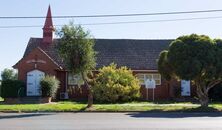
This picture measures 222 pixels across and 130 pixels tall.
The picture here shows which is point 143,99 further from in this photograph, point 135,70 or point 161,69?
point 161,69

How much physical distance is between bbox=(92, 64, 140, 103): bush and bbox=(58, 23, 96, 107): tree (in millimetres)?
7371

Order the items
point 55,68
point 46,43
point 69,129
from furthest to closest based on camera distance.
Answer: point 46,43
point 55,68
point 69,129

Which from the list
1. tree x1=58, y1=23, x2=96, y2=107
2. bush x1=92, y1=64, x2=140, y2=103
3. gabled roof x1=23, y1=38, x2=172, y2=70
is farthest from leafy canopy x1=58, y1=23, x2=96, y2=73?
gabled roof x1=23, y1=38, x2=172, y2=70

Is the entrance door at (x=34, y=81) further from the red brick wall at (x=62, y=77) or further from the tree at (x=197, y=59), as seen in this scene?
the tree at (x=197, y=59)

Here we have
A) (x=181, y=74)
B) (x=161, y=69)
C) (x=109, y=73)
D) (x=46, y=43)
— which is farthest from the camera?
(x=46, y=43)

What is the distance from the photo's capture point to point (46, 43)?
46.4 metres

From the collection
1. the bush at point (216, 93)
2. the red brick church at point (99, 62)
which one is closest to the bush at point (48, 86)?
the red brick church at point (99, 62)

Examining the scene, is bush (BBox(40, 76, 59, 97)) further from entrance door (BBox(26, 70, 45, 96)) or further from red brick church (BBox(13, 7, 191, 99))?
entrance door (BBox(26, 70, 45, 96))

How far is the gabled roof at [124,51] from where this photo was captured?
145ft

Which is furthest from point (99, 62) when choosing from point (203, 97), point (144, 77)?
point (203, 97)

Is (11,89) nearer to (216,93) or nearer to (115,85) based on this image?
(115,85)

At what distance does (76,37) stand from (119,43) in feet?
54.3

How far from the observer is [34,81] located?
138 ft

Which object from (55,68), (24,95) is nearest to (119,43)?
(55,68)
